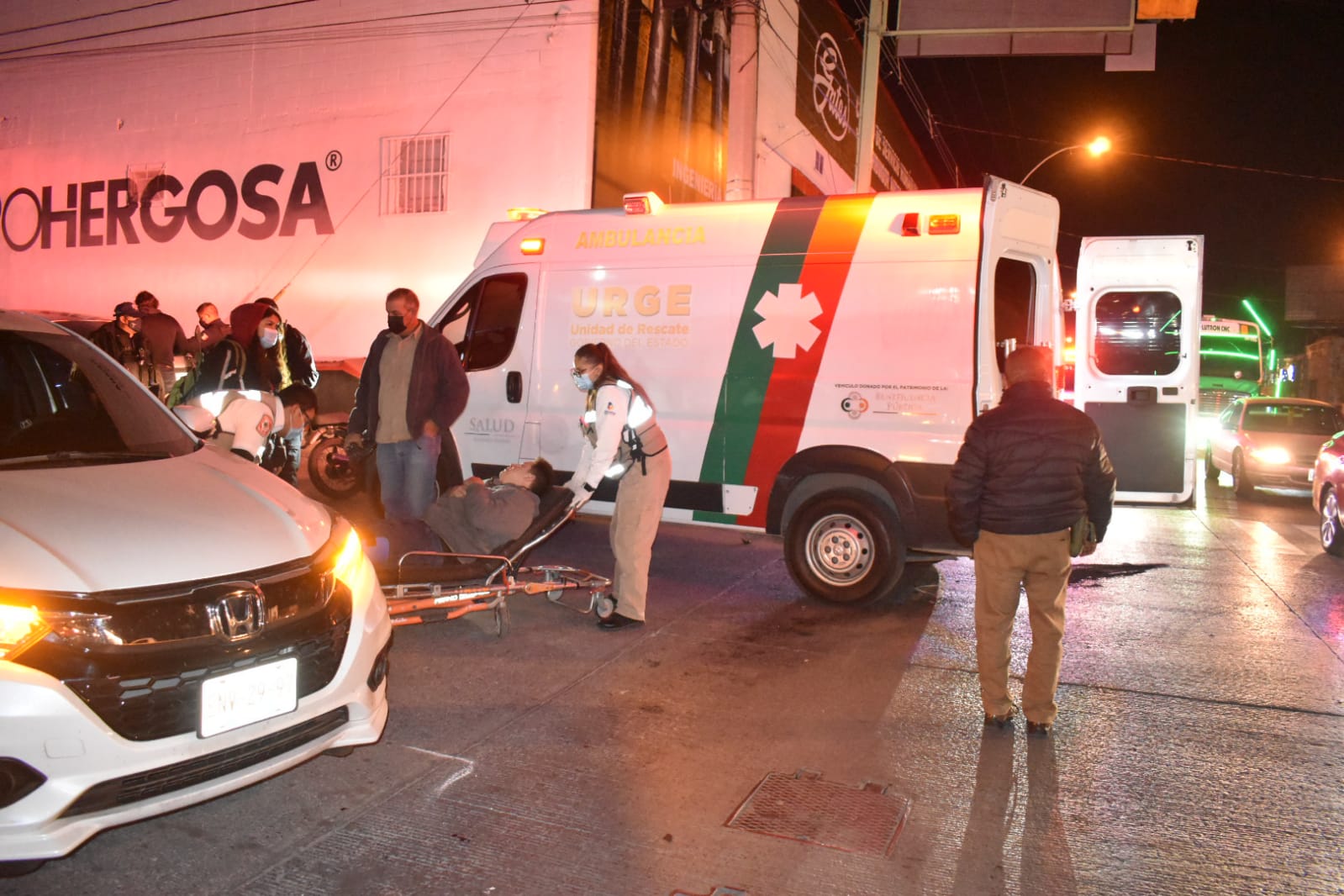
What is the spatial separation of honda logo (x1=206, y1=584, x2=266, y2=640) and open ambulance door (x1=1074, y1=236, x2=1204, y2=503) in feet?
22.5

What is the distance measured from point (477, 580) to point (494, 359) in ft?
8.50

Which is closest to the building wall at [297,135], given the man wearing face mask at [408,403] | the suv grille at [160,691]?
the man wearing face mask at [408,403]

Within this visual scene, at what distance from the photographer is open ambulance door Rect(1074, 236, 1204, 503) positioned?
810cm

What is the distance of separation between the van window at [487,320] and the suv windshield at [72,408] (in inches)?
137

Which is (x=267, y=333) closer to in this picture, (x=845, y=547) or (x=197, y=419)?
(x=197, y=419)

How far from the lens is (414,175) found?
13648mm

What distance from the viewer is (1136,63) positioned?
1419 centimetres

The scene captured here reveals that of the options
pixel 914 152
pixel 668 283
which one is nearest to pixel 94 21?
pixel 668 283

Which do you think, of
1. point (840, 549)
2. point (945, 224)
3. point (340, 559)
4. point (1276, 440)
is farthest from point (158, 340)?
point (1276, 440)

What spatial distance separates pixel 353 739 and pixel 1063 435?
308 cm

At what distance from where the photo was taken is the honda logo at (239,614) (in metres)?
2.95

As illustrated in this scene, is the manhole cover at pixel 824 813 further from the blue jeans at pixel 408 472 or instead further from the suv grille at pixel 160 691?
the blue jeans at pixel 408 472

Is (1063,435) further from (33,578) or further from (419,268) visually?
(419,268)

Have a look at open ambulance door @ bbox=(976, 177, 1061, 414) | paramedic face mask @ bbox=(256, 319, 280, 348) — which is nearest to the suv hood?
open ambulance door @ bbox=(976, 177, 1061, 414)
